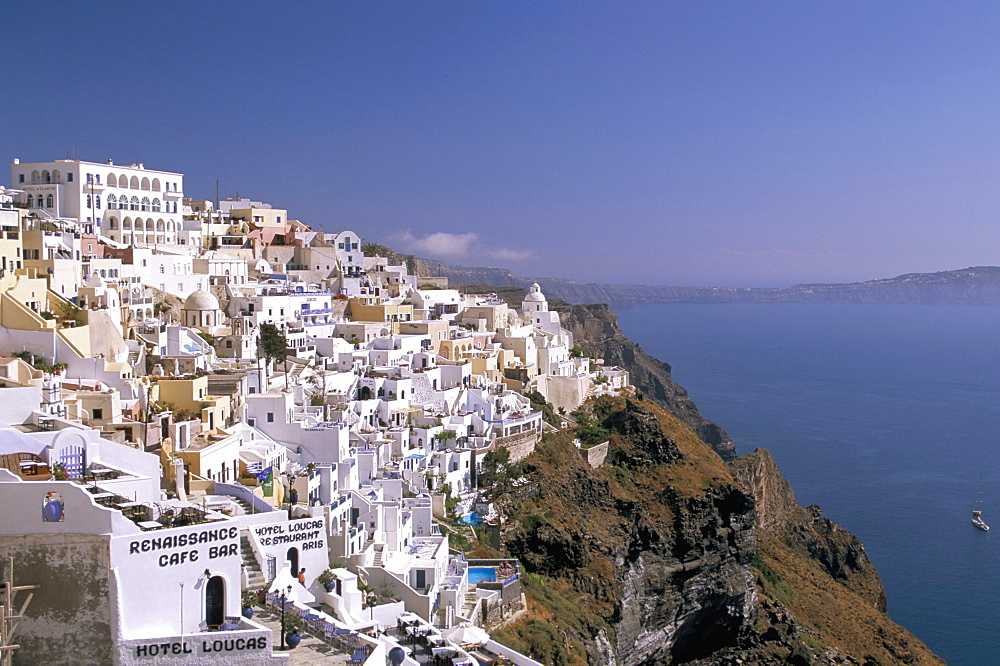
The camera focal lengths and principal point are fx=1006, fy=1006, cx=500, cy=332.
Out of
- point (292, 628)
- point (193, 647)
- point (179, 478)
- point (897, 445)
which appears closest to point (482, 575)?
point (179, 478)

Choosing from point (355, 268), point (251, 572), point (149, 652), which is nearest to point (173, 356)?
point (251, 572)

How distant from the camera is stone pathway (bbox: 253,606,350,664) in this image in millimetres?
10812

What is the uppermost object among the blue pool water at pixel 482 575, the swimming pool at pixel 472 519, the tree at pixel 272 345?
the tree at pixel 272 345

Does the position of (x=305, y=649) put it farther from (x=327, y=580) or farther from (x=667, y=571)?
(x=667, y=571)

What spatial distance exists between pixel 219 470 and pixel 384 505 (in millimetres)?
2905

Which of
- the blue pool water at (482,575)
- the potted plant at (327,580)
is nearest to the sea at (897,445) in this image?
the blue pool water at (482,575)

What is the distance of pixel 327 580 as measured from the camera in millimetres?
13398

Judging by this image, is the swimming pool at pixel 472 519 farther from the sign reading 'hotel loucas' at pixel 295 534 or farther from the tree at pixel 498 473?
the sign reading 'hotel loucas' at pixel 295 534

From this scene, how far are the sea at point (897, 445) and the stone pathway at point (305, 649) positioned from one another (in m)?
28.2

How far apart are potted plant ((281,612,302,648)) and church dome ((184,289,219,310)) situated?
593 inches

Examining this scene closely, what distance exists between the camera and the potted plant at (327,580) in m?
13.4

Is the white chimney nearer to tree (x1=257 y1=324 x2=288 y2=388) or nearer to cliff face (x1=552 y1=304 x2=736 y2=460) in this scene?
tree (x1=257 y1=324 x2=288 y2=388)

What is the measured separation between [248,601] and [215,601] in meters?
0.89

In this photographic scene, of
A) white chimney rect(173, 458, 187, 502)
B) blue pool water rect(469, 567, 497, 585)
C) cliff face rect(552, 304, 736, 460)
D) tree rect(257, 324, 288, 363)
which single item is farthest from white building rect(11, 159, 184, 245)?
cliff face rect(552, 304, 736, 460)
